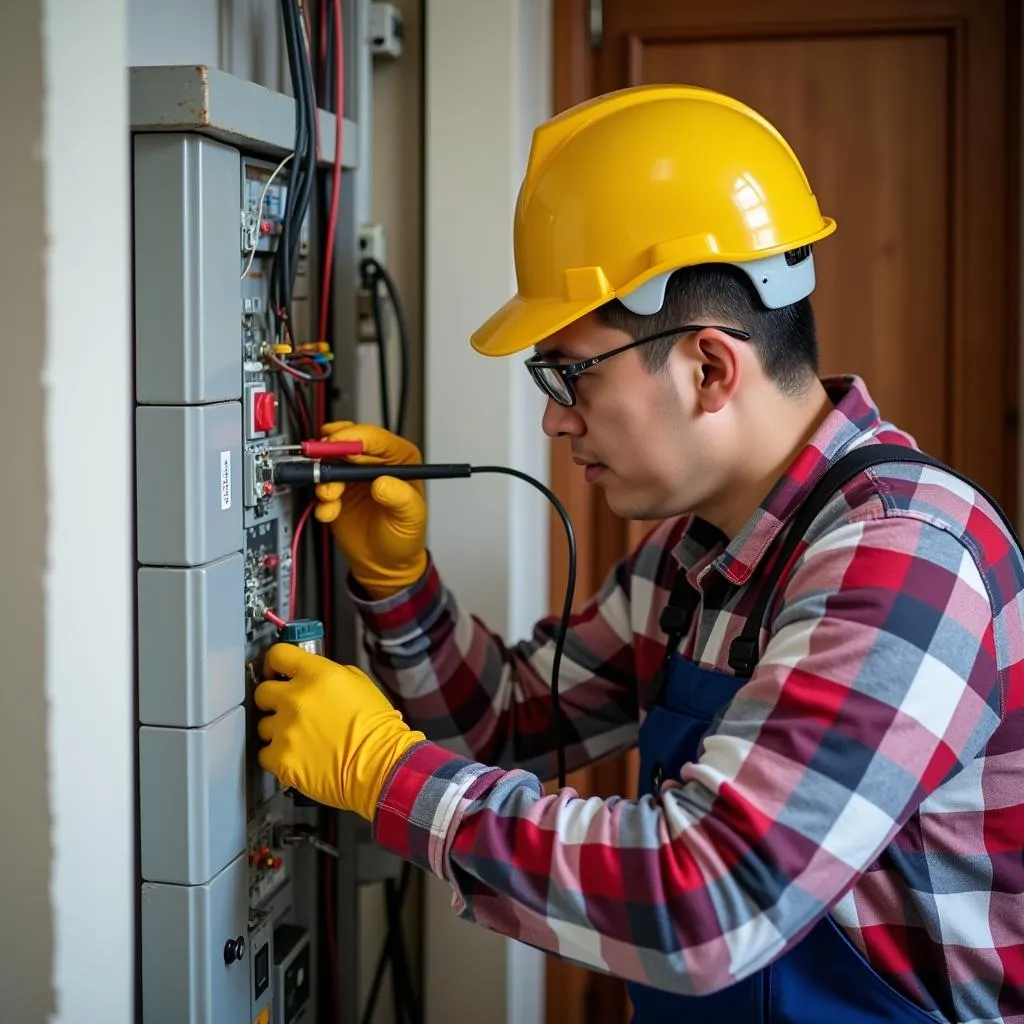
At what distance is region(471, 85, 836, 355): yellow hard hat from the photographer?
138cm

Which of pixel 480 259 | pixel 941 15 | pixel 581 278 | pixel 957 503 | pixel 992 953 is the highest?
pixel 941 15

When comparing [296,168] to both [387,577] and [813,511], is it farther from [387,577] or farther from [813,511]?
[813,511]

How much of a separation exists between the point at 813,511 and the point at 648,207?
1.23 ft

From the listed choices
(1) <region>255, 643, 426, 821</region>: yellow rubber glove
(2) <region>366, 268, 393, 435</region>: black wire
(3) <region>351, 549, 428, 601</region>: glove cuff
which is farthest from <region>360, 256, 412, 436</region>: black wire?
(1) <region>255, 643, 426, 821</region>: yellow rubber glove

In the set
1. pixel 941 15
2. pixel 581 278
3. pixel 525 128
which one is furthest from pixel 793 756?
pixel 941 15

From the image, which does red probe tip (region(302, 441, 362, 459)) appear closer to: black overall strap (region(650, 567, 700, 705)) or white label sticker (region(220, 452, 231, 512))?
white label sticker (region(220, 452, 231, 512))

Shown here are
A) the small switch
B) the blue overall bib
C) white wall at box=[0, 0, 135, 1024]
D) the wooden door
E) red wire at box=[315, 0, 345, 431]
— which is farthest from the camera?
the wooden door

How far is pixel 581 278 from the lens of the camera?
139cm

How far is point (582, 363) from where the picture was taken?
143cm

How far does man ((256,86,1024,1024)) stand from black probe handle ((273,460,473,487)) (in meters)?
0.06

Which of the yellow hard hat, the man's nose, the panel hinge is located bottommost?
the man's nose

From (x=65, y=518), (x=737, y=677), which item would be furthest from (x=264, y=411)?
(x=737, y=677)

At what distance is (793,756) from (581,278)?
56 cm

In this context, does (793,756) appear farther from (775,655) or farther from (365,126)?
(365,126)
